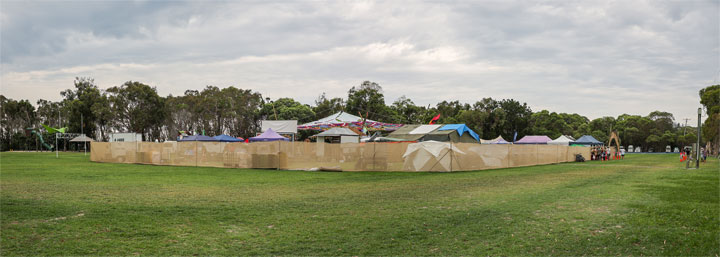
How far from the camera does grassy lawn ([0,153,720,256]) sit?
22.1 ft

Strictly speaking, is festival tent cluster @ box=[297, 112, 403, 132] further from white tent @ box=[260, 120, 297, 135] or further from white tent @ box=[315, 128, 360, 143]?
white tent @ box=[315, 128, 360, 143]

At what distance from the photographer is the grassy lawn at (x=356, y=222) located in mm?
6746

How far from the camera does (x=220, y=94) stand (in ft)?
240

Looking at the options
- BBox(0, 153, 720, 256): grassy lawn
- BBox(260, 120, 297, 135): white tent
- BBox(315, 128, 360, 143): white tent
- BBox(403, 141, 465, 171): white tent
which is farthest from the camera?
BBox(260, 120, 297, 135): white tent

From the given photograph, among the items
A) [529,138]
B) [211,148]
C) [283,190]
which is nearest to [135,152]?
[211,148]

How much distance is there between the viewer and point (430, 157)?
2336 cm

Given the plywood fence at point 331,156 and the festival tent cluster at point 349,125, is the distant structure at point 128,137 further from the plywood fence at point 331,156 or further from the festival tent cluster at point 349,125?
the plywood fence at point 331,156

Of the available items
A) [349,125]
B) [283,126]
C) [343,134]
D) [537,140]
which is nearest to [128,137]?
[283,126]

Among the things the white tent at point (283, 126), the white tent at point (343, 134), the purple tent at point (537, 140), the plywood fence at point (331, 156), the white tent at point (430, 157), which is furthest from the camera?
the purple tent at point (537, 140)

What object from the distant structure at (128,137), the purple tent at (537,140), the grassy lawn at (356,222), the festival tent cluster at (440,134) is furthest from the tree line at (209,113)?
the grassy lawn at (356,222)

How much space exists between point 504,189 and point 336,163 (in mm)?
10954

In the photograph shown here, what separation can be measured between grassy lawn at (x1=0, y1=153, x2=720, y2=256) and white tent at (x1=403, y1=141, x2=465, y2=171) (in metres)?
9.51

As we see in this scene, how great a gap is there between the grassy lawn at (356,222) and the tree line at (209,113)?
5328 cm

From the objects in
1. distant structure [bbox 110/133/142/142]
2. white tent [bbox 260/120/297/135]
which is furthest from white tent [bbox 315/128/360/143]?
distant structure [bbox 110/133/142/142]
